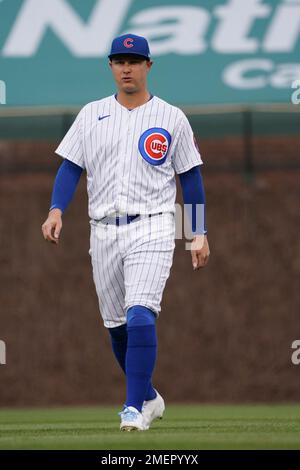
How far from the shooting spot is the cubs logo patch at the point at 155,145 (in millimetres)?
6508

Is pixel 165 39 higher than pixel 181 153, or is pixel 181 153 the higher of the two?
pixel 165 39

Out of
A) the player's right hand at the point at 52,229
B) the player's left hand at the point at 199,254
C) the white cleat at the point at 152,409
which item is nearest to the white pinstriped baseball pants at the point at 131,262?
the player's left hand at the point at 199,254

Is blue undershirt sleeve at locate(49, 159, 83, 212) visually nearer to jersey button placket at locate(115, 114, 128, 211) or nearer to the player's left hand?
jersey button placket at locate(115, 114, 128, 211)

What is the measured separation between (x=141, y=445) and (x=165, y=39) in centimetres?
699

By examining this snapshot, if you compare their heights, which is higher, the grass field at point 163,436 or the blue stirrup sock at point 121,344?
the blue stirrup sock at point 121,344

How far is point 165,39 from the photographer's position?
470 inches

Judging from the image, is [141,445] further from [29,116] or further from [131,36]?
[29,116]

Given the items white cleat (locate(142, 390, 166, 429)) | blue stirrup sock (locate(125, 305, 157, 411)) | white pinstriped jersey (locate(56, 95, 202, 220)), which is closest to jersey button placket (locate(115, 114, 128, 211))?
white pinstriped jersey (locate(56, 95, 202, 220))

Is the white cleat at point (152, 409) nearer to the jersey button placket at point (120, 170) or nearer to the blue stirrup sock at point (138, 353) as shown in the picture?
the blue stirrup sock at point (138, 353)

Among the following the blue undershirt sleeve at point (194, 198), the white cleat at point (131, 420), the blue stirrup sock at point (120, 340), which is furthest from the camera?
the blue stirrup sock at point (120, 340)

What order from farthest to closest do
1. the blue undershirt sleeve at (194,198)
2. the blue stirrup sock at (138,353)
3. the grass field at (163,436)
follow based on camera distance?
1. the blue undershirt sleeve at (194,198)
2. the blue stirrup sock at (138,353)
3. the grass field at (163,436)

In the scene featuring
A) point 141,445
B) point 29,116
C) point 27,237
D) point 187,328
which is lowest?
point 141,445

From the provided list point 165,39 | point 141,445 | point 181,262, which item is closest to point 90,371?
point 181,262

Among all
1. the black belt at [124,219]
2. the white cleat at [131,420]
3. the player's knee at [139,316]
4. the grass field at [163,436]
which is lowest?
the grass field at [163,436]
